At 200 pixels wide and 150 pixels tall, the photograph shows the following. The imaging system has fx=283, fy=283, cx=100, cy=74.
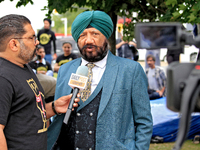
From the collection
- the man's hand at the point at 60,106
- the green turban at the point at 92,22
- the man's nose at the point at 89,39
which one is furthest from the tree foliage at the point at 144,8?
the man's hand at the point at 60,106

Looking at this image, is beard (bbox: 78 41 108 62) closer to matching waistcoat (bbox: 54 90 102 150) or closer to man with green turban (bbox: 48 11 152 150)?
man with green turban (bbox: 48 11 152 150)

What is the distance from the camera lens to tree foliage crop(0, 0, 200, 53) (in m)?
3.49

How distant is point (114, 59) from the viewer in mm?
2639

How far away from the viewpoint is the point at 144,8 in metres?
4.76

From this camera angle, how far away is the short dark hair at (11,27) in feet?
7.22

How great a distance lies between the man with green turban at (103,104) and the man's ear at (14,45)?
61 centimetres

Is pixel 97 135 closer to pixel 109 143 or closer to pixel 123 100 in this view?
pixel 109 143

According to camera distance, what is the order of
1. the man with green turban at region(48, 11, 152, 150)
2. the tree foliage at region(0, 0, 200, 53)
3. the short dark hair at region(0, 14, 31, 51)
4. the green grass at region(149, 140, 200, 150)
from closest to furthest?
1. the short dark hair at region(0, 14, 31, 51)
2. the man with green turban at region(48, 11, 152, 150)
3. the tree foliage at region(0, 0, 200, 53)
4. the green grass at region(149, 140, 200, 150)

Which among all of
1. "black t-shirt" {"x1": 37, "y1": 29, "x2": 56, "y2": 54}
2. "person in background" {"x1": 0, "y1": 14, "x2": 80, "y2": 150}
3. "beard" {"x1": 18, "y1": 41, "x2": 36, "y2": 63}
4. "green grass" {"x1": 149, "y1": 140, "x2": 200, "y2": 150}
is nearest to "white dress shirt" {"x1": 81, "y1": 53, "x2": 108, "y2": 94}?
"person in background" {"x1": 0, "y1": 14, "x2": 80, "y2": 150}

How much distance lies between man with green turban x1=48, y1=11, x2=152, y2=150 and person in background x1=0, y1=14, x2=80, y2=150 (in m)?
0.29

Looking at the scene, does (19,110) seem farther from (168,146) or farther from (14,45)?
(168,146)

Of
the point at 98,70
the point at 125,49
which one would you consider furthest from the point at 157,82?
the point at 98,70

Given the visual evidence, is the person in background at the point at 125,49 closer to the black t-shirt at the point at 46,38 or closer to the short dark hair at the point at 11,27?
the black t-shirt at the point at 46,38

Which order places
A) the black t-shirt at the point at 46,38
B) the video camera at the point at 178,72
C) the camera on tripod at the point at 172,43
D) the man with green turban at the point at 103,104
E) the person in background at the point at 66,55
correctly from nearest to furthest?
the video camera at the point at 178,72, the camera on tripod at the point at 172,43, the man with green turban at the point at 103,104, the person in background at the point at 66,55, the black t-shirt at the point at 46,38
